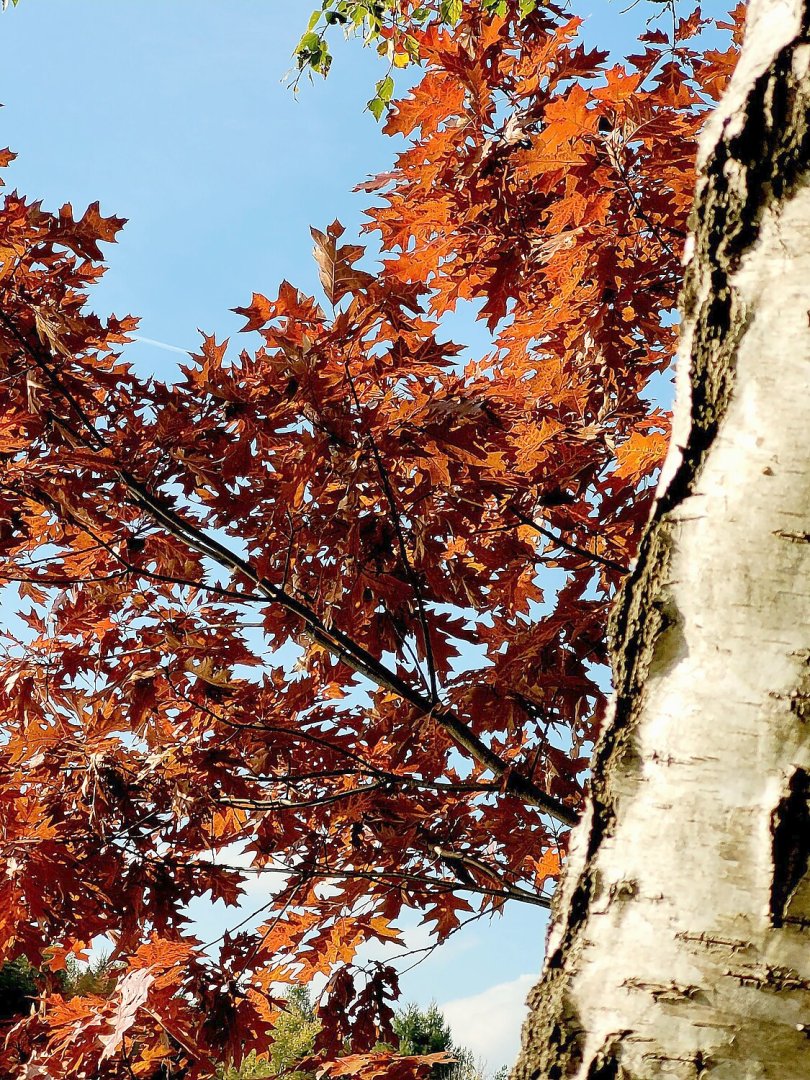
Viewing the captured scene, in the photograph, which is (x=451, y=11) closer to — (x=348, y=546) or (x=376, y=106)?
(x=376, y=106)

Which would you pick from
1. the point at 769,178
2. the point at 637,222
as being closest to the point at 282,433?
the point at 637,222

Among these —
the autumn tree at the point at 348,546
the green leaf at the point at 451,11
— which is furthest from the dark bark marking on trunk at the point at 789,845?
the green leaf at the point at 451,11

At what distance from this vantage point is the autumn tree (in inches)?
100

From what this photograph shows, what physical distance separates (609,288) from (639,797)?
2.00 meters

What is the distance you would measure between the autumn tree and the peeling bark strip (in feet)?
4.24

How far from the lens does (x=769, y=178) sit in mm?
997

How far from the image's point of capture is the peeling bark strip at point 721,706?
0.85m

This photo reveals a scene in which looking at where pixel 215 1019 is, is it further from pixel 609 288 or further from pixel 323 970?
pixel 609 288

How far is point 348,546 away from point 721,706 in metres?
1.81

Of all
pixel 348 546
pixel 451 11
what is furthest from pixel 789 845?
pixel 451 11

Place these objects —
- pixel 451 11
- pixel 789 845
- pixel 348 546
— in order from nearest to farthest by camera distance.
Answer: pixel 789 845, pixel 348 546, pixel 451 11

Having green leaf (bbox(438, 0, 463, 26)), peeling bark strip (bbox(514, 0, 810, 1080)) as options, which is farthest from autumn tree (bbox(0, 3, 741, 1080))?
peeling bark strip (bbox(514, 0, 810, 1080))

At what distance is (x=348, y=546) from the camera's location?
2.62 metres

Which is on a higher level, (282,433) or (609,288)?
(609,288)
